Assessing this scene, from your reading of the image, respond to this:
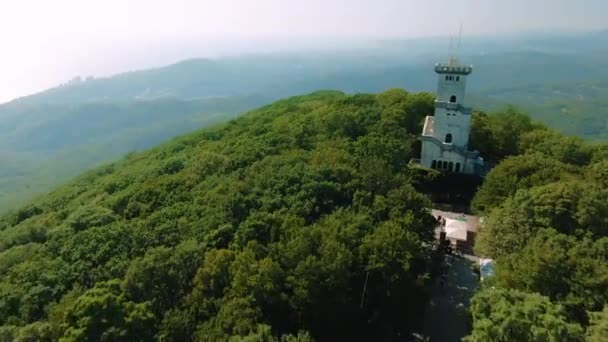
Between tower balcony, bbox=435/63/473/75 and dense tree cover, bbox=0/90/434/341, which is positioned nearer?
dense tree cover, bbox=0/90/434/341

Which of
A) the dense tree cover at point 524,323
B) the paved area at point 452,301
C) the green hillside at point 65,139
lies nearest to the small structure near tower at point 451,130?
the paved area at point 452,301

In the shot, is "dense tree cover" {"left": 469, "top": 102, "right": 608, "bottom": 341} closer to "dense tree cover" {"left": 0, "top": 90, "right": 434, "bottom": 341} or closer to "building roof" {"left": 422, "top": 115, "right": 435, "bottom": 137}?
"dense tree cover" {"left": 0, "top": 90, "right": 434, "bottom": 341}

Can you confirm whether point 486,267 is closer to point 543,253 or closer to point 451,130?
point 543,253

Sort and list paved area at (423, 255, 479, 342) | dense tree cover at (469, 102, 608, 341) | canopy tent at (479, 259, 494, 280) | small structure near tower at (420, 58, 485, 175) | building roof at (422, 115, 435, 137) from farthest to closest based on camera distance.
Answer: building roof at (422, 115, 435, 137)
small structure near tower at (420, 58, 485, 175)
canopy tent at (479, 259, 494, 280)
paved area at (423, 255, 479, 342)
dense tree cover at (469, 102, 608, 341)

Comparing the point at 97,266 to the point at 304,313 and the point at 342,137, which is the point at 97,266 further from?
the point at 342,137

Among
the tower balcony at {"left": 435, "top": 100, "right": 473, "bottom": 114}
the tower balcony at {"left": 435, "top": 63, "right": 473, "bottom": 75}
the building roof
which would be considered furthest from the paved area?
the tower balcony at {"left": 435, "top": 63, "right": 473, "bottom": 75}

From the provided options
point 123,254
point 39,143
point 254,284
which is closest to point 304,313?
point 254,284
